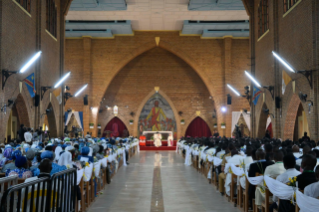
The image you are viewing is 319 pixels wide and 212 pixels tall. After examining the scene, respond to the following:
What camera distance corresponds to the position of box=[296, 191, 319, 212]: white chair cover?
3670 millimetres

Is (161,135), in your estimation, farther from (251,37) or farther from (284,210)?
(284,210)

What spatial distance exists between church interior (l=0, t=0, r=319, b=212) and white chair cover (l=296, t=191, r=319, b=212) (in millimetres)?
15

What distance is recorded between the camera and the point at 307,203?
12.5 ft

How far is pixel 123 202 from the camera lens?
828 cm

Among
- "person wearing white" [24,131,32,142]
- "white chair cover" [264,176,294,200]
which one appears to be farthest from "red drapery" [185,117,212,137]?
"white chair cover" [264,176,294,200]

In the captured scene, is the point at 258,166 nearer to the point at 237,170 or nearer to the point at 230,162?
the point at 237,170


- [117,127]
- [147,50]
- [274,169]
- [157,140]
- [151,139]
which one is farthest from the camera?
[117,127]

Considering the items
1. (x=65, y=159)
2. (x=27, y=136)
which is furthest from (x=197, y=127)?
(x=65, y=159)

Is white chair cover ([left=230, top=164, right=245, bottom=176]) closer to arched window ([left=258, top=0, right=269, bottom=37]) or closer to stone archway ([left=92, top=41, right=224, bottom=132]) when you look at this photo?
arched window ([left=258, top=0, right=269, bottom=37])

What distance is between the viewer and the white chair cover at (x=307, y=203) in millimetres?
3670

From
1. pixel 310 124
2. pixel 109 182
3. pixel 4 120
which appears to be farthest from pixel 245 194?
pixel 4 120

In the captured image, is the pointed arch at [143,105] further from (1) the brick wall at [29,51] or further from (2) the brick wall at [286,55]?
(2) the brick wall at [286,55]

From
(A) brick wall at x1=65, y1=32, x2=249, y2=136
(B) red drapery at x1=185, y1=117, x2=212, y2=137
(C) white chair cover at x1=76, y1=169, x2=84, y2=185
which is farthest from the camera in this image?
(B) red drapery at x1=185, y1=117, x2=212, y2=137

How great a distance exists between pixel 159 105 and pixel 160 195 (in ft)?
78.0
